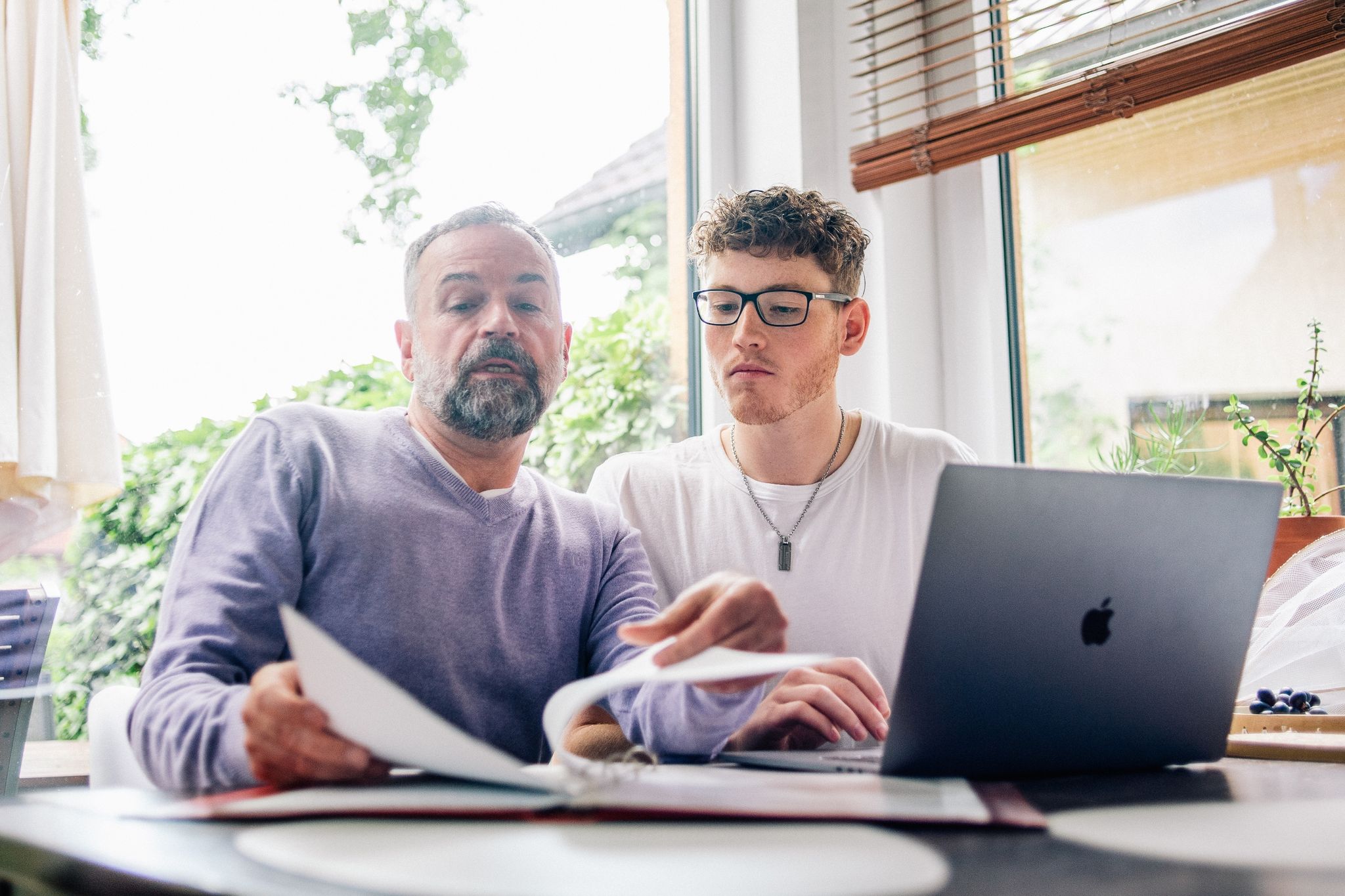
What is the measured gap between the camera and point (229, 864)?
1.53 ft

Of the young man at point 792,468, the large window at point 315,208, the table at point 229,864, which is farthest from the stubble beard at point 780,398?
the table at point 229,864

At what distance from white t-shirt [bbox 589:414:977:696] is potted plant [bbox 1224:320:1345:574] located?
511 mm

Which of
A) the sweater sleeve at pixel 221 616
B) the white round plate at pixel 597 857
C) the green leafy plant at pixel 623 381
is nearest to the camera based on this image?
the white round plate at pixel 597 857

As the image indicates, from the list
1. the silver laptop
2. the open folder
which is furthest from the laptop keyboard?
the open folder

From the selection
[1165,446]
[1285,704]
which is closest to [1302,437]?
[1165,446]

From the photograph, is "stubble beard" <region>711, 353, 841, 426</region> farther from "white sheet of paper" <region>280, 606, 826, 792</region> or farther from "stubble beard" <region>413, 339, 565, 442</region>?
"white sheet of paper" <region>280, 606, 826, 792</region>

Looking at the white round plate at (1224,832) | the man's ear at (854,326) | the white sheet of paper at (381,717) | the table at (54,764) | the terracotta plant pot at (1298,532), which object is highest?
the man's ear at (854,326)

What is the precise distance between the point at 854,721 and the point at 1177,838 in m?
0.48

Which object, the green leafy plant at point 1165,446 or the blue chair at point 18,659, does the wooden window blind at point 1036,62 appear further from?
the blue chair at point 18,659

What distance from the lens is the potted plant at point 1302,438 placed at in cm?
169

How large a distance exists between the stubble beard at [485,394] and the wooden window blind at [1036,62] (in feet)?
3.32

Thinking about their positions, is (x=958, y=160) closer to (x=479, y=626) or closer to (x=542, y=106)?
(x=542, y=106)

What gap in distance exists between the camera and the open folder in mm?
566

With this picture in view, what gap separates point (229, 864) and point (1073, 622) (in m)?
0.55
